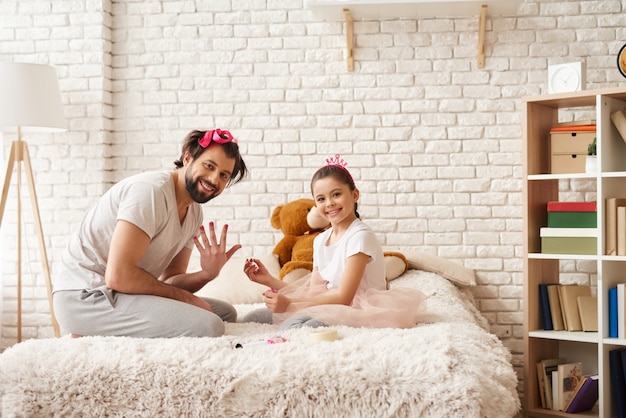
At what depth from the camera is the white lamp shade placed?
3621 millimetres

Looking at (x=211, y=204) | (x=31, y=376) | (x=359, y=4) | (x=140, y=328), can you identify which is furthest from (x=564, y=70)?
(x=31, y=376)

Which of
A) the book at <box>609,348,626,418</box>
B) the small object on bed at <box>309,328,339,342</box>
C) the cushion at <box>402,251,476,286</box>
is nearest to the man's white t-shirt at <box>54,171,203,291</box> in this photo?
the small object on bed at <box>309,328,339,342</box>

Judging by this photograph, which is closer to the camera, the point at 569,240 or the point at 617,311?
the point at 617,311

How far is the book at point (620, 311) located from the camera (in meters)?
3.08

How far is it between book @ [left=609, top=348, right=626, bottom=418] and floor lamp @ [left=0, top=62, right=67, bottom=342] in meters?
2.59

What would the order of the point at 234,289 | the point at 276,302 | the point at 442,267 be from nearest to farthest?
the point at 276,302 → the point at 234,289 → the point at 442,267

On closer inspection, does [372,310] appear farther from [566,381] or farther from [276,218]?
[276,218]

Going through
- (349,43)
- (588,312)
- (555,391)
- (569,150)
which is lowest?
(555,391)

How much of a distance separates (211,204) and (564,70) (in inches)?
74.6

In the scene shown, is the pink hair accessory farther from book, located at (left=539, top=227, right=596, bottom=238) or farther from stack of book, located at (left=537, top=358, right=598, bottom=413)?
stack of book, located at (left=537, top=358, right=598, bottom=413)

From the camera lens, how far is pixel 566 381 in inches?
130

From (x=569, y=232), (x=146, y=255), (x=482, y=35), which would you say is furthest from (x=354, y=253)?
(x=482, y=35)

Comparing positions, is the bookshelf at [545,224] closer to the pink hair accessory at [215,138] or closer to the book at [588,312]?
the book at [588,312]

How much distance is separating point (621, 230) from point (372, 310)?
4.04 ft
